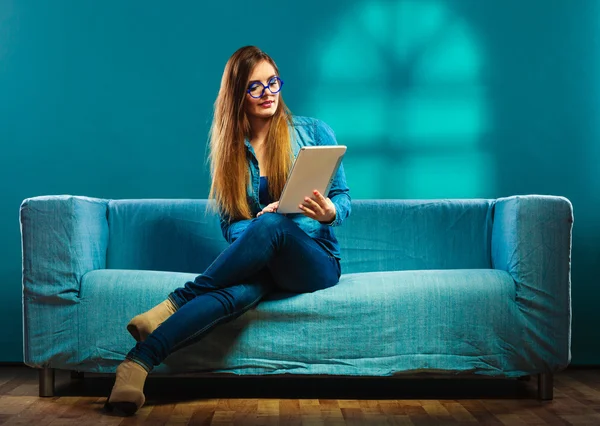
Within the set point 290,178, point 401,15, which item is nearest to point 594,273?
point 401,15

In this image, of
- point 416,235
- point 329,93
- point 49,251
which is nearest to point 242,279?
point 49,251

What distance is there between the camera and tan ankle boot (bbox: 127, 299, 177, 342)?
2.14 metres

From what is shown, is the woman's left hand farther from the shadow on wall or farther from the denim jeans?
the shadow on wall

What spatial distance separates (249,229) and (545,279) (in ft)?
3.05

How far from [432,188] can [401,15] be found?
74 centimetres

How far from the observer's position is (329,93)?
10.8 feet

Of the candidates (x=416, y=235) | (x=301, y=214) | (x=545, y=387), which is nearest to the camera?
(x=545, y=387)

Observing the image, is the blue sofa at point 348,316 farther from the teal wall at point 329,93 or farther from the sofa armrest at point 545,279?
the teal wall at point 329,93

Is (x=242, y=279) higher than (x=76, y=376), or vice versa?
(x=242, y=279)

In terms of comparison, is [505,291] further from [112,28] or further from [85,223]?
[112,28]

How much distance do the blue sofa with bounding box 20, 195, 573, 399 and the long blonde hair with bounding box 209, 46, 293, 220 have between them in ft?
0.96

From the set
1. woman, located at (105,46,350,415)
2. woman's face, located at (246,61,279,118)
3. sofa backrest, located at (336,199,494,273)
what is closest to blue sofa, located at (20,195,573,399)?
woman, located at (105,46,350,415)

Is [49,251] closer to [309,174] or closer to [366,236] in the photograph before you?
[309,174]

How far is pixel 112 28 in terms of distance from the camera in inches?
130
